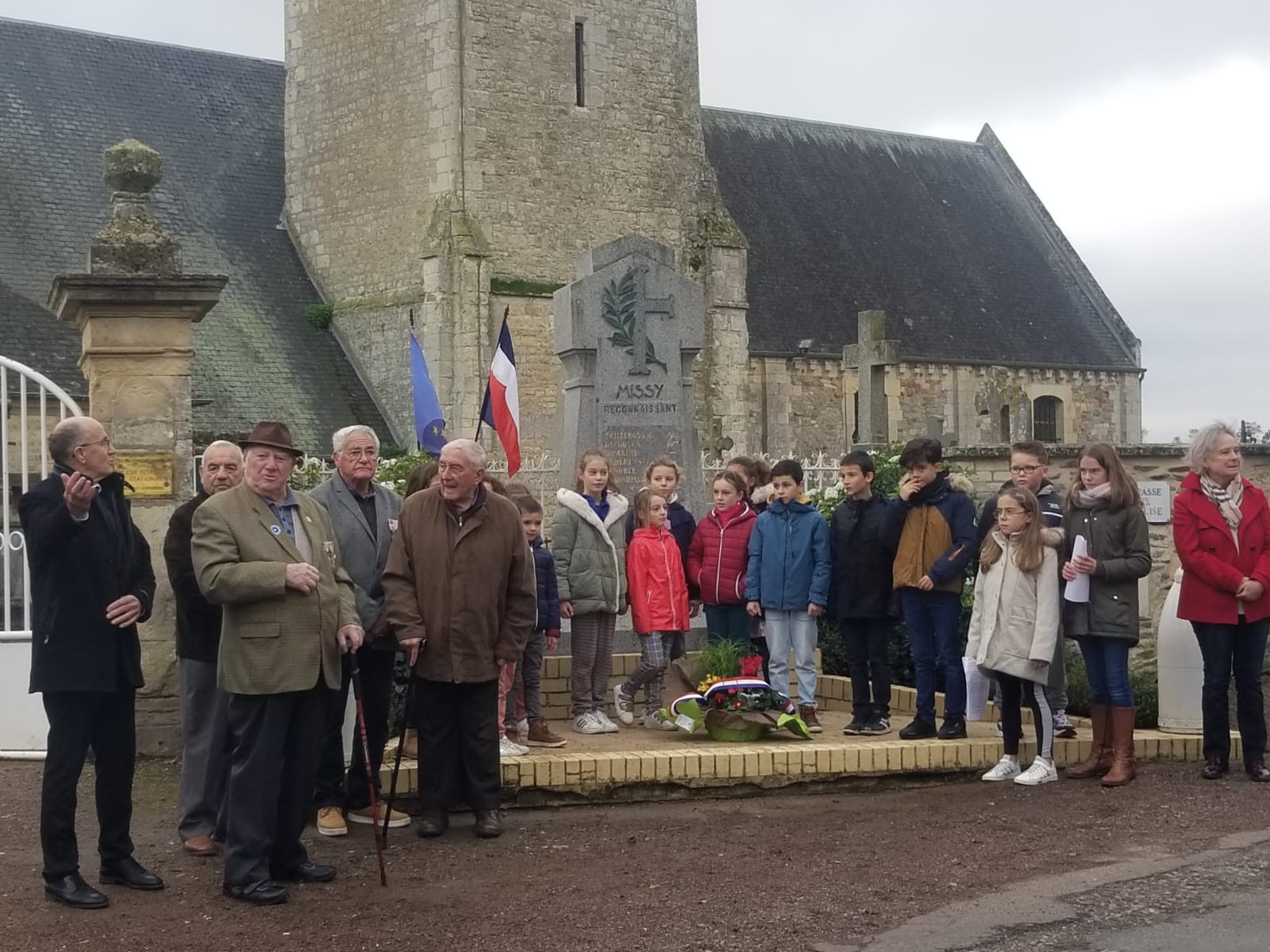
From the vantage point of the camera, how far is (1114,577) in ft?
27.1

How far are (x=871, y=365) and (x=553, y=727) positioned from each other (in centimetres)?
1199

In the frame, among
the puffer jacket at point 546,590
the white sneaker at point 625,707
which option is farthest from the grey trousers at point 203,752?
the white sneaker at point 625,707

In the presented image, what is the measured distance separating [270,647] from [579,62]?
20.0 m

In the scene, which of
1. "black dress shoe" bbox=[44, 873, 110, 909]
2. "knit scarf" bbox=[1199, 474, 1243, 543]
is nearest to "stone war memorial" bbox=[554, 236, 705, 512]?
"knit scarf" bbox=[1199, 474, 1243, 543]

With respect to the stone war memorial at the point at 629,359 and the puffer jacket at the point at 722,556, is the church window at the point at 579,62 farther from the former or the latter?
the puffer jacket at the point at 722,556

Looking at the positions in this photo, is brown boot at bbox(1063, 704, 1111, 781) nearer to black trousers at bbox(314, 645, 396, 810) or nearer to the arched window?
black trousers at bbox(314, 645, 396, 810)

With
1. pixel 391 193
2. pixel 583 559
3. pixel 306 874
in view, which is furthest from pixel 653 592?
pixel 391 193

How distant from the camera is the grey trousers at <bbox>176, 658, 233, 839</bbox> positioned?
277 inches

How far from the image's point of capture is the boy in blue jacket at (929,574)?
28.5 ft

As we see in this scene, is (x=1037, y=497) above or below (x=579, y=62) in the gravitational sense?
below

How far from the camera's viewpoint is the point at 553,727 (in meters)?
9.43

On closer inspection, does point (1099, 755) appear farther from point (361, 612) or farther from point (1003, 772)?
point (361, 612)

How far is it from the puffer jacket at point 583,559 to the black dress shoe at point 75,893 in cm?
340

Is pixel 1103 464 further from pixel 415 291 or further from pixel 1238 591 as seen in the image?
pixel 415 291
